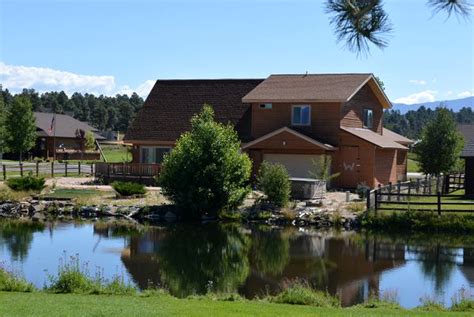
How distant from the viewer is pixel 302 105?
40.0 metres

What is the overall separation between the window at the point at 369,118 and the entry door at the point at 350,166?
480 cm

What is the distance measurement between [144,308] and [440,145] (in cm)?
3411

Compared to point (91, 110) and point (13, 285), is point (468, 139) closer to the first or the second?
point (13, 285)

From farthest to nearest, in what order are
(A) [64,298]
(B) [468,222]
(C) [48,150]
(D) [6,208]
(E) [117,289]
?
1. (C) [48,150]
2. (D) [6,208]
3. (B) [468,222]
4. (E) [117,289]
5. (A) [64,298]

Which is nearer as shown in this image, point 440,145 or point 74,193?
point 74,193

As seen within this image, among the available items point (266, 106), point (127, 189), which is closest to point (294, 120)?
point (266, 106)

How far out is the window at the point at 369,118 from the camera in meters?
42.5

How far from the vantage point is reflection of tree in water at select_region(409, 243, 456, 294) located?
18.4 m

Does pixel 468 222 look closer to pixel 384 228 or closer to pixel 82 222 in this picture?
pixel 384 228

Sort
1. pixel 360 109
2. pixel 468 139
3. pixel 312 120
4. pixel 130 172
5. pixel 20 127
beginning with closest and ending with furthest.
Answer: pixel 468 139
pixel 312 120
pixel 130 172
pixel 360 109
pixel 20 127

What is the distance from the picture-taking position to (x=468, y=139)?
123ft

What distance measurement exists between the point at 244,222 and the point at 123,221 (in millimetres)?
5653

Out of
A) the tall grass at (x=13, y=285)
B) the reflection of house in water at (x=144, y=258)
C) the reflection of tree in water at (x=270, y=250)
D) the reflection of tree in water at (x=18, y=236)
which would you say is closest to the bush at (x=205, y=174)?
the reflection of tree in water at (x=270, y=250)

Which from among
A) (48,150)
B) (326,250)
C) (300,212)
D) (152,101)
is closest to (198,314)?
(326,250)
